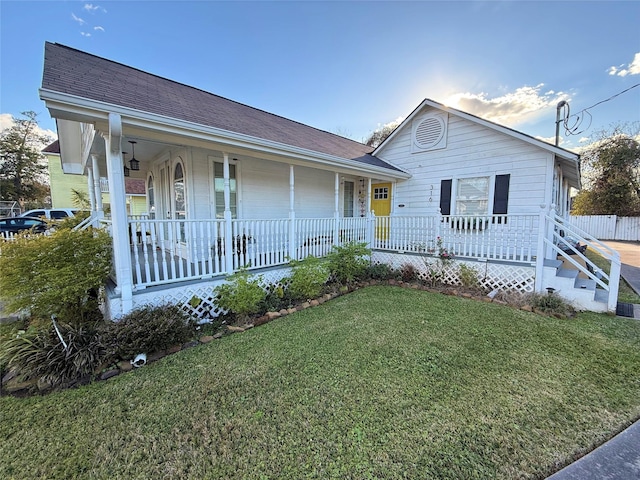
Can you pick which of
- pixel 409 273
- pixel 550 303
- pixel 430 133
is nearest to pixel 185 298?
pixel 409 273

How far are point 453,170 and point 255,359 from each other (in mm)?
7611

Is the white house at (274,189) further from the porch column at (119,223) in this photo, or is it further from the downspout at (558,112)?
the downspout at (558,112)

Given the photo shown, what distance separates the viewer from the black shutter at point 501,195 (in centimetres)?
712

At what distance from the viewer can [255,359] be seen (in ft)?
11.1

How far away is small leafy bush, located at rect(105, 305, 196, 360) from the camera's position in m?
3.38

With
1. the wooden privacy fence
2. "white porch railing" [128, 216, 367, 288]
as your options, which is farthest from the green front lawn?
the wooden privacy fence

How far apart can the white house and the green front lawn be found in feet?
5.49

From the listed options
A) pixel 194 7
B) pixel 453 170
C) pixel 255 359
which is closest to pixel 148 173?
pixel 194 7

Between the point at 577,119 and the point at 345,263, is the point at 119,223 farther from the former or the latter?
the point at 577,119

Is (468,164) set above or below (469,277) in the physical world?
above

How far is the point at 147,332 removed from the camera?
3555 mm

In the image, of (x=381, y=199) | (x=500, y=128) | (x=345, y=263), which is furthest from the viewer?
(x=381, y=199)

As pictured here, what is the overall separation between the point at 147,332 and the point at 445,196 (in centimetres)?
815

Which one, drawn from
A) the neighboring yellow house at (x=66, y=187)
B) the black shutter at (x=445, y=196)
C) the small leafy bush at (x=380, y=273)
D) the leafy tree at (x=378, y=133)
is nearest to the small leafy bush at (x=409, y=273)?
the small leafy bush at (x=380, y=273)
